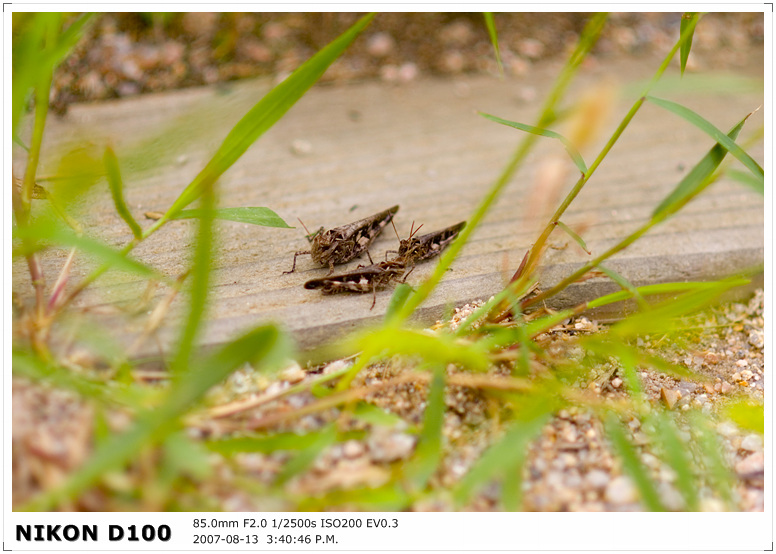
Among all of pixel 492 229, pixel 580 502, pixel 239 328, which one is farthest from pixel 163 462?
pixel 492 229

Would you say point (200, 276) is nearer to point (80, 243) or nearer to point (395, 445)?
point (80, 243)

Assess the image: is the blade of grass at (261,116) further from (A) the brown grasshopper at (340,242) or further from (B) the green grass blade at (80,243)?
(A) the brown grasshopper at (340,242)

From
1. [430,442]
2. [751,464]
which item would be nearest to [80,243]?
[430,442]

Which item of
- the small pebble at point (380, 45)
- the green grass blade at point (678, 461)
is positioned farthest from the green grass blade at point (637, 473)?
the small pebble at point (380, 45)
